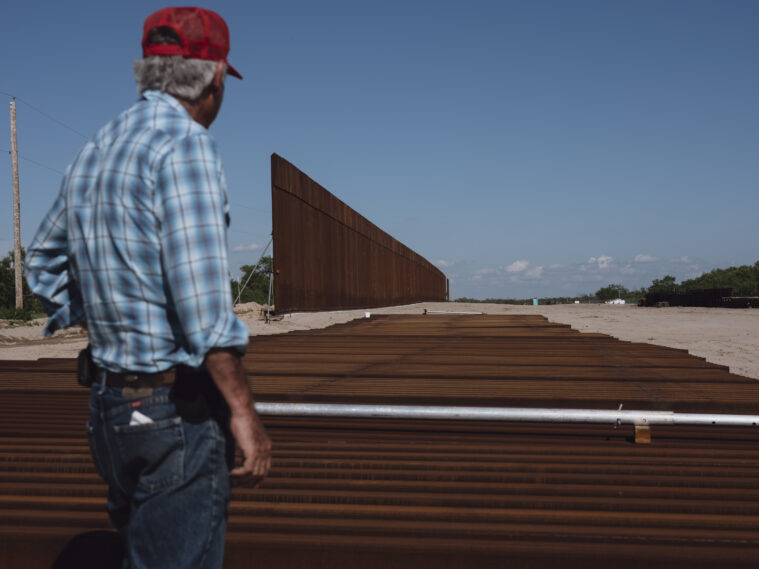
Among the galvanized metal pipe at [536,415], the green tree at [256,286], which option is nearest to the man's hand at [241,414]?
the galvanized metal pipe at [536,415]

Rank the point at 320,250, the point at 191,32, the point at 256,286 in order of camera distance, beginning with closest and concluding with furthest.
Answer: the point at 191,32 → the point at 320,250 → the point at 256,286

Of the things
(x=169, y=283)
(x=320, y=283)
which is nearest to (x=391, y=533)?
(x=169, y=283)

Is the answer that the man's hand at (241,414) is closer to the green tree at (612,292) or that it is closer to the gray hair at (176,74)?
the gray hair at (176,74)

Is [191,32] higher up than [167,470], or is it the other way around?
[191,32]

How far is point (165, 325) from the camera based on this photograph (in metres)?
1.41

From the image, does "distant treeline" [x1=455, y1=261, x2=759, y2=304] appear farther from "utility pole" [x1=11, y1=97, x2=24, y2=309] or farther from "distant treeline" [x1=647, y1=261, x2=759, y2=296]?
"utility pole" [x1=11, y1=97, x2=24, y2=309]

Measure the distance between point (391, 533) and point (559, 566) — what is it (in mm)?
501

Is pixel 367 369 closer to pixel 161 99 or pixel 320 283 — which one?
pixel 161 99

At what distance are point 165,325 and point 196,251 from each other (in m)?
0.19

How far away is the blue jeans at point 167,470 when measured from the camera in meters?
1.36

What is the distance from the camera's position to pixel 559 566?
6.02 ft

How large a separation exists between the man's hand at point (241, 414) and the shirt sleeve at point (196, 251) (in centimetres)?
3

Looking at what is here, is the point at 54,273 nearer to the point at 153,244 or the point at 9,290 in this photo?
the point at 153,244

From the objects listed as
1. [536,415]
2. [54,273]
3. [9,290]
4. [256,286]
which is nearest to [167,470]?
[54,273]
